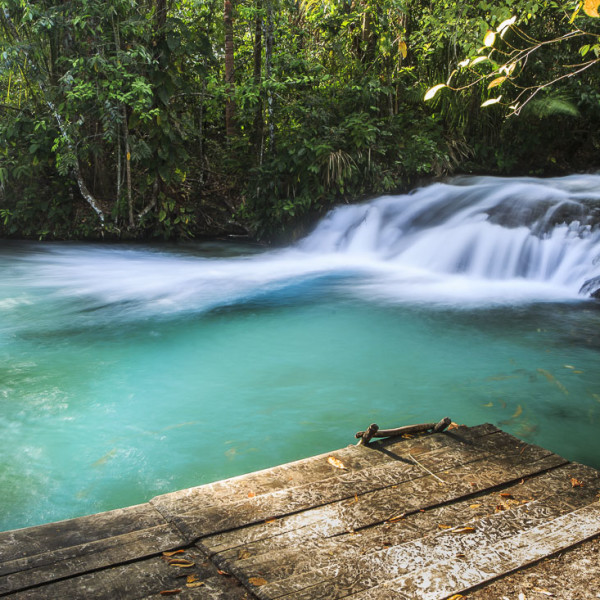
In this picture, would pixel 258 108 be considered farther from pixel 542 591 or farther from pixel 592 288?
pixel 542 591

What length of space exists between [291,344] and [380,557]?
3.22 metres

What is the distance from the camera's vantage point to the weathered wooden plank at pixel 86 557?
172cm

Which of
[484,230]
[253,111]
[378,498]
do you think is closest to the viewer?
[378,498]

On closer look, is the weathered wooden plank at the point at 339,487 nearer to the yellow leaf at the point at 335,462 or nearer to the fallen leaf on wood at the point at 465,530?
the yellow leaf at the point at 335,462

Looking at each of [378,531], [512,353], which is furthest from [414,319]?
[378,531]

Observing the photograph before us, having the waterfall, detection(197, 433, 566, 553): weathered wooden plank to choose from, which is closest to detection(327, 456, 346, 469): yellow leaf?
detection(197, 433, 566, 553): weathered wooden plank

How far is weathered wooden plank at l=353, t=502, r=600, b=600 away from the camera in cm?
170

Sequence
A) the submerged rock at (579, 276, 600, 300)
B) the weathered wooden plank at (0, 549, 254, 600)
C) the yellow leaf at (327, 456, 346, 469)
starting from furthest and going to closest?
the submerged rock at (579, 276, 600, 300) → the yellow leaf at (327, 456, 346, 469) → the weathered wooden plank at (0, 549, 254, 600)

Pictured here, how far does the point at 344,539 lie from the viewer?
6.34 ft

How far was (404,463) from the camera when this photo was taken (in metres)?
2.45

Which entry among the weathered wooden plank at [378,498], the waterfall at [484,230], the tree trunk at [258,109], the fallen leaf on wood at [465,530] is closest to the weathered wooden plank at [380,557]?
the fallen leaf on wood at [465,530]

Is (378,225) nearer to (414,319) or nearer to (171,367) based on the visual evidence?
(414,319)

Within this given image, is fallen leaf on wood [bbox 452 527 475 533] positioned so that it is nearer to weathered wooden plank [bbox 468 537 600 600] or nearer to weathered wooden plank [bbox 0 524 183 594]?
weathered wooden plank [bbox 468 537 600 600]

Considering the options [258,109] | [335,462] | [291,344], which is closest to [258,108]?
[258,109]
